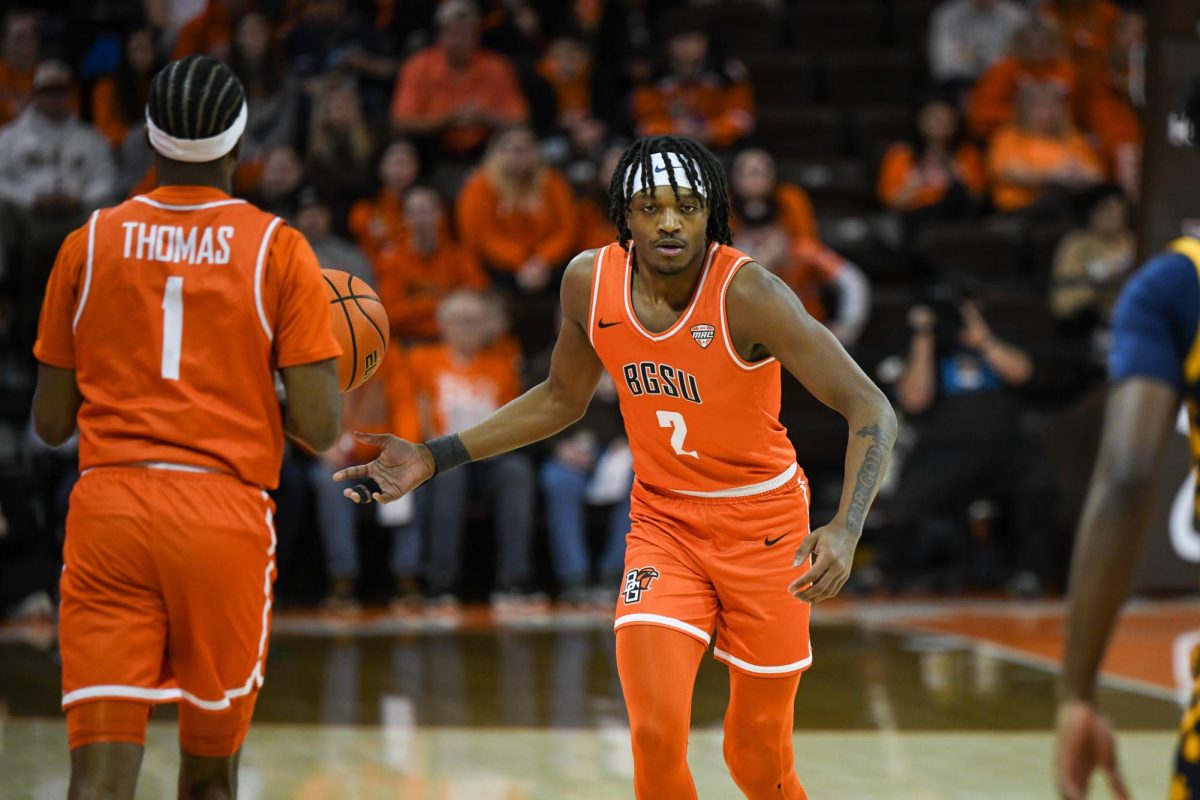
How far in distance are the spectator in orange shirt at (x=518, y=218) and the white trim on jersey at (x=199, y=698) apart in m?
7.03

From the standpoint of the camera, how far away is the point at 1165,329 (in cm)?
229

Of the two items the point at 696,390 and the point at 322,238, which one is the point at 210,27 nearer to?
the point at 322,238

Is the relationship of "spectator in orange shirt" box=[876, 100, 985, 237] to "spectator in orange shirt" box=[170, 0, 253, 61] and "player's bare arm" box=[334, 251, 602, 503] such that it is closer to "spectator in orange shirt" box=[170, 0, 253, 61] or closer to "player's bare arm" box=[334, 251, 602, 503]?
"spectator in orange shirt" box=[170, 0, 253, 61]

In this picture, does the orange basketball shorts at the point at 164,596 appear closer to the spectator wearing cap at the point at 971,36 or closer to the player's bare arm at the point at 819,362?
the player's bare arm at the point at 819,362

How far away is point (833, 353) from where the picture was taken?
3.75 metres

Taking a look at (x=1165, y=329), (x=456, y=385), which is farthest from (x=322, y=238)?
(x=1165, y=329)

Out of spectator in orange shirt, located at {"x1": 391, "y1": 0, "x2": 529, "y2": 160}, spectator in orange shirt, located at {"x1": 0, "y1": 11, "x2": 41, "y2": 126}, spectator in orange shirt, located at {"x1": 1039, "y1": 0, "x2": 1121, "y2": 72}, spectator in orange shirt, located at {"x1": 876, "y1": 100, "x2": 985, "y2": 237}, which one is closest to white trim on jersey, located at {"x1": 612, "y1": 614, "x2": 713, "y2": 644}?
spectator in orange shirt, located at {"x1": 391, "y1": 0, "x2": 529, "y2": 160}

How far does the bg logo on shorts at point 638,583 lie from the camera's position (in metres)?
3.84

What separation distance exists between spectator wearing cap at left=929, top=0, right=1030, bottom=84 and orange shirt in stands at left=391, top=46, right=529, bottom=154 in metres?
3.68

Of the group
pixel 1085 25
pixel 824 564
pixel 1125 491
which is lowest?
pixel 824 564

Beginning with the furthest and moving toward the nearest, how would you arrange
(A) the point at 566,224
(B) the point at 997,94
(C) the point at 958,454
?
(B) the point at 997,94
(A) the point at 566,224
(C) the point at 958,454

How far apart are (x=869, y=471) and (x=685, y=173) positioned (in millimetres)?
828

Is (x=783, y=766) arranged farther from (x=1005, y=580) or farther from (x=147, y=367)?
(x=1005, y=580)

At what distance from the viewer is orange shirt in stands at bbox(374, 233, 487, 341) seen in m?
9.95
